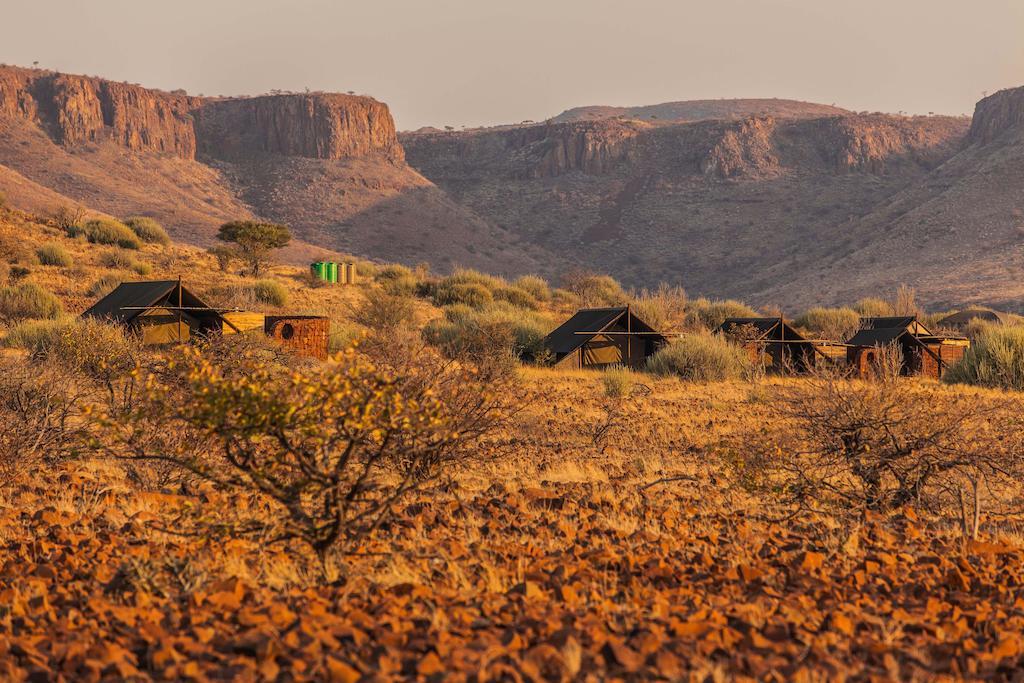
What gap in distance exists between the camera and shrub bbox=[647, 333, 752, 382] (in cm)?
2456

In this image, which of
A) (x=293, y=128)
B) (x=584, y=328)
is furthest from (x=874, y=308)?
(x=293, y=128)

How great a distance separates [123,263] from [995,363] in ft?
107

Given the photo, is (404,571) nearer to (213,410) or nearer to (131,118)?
(213,410)

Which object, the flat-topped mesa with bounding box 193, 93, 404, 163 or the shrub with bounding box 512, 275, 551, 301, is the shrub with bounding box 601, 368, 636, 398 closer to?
the shrub with bounding box 512, 275, 551, 301

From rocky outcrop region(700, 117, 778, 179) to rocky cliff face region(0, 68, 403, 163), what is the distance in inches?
1412

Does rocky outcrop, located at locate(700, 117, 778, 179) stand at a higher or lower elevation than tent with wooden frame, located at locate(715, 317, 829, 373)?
higher

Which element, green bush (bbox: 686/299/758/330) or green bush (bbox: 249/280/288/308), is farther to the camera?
green bush (bbox: 686/299/758/330)

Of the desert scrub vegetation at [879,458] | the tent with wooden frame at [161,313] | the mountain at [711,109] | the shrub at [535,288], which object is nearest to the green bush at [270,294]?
the tent with wooden frame at [161,313]

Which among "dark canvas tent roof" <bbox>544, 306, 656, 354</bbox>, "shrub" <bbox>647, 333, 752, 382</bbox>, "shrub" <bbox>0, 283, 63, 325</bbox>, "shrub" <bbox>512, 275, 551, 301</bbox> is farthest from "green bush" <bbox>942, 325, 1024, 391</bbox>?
"shrub" <bbox>0, 283, 63, 325</bbox>

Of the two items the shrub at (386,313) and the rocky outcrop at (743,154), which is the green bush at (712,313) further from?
the rocky outcrop at (743,154)

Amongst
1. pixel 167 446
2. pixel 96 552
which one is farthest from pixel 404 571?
pixel 167 446

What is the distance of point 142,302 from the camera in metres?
22.2

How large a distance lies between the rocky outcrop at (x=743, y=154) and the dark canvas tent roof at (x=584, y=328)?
7733 cm

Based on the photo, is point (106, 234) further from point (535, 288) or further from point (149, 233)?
point (535, 288)
